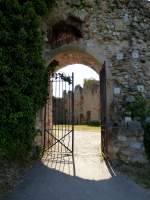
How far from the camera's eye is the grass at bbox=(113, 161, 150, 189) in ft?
22.1

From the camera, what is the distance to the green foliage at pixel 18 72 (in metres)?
5.63

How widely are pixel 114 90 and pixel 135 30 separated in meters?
1.84

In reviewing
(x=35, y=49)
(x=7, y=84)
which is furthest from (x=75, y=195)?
(x=35, y=49)

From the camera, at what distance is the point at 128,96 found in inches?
340

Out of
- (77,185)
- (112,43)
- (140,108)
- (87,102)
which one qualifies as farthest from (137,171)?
(87,102)

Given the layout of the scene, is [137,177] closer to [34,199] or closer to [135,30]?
[34,199]

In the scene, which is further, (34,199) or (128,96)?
(128,96)

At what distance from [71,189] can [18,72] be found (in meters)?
2.49

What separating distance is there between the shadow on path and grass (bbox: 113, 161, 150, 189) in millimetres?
246

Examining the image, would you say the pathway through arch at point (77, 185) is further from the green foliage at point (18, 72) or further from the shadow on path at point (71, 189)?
the green foliage at point (18, 72)

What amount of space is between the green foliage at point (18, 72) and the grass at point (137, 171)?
242 centimetres

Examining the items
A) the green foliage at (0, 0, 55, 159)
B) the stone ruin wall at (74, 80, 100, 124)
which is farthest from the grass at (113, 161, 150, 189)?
the stone ruin wall at (74, 80, 100, 124)

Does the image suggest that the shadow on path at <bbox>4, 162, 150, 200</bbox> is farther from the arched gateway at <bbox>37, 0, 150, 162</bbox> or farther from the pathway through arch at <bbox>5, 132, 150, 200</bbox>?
the arched gateway at <bbox>37, 0, 150, 162</bbox>

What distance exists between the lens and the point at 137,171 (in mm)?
7309
